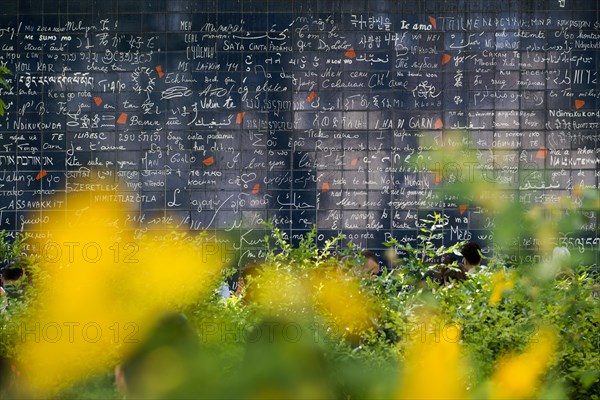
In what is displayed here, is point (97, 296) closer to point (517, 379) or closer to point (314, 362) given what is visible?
point (314, 362)

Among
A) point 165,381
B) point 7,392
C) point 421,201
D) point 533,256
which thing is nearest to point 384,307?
point 533,256

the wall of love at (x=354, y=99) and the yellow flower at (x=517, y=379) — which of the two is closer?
the yellow flower at (x=517, y=379)

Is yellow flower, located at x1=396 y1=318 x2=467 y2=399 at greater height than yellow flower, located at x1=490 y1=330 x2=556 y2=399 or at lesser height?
greater

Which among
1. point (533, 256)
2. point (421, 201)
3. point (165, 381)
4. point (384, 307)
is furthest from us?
point (421, 201)

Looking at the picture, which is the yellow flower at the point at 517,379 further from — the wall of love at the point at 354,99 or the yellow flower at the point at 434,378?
the wall of love at the point at 354,99

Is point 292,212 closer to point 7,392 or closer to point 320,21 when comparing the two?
point 320,21

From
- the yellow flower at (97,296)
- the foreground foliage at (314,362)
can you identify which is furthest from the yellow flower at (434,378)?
the yellow flower at (97,296)

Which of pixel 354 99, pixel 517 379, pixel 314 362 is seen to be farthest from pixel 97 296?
pixel 354 99

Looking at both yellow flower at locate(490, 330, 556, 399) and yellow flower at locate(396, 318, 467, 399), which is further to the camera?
yellow flower at locate(490, 330, 556, 399)

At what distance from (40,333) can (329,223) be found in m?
6.51

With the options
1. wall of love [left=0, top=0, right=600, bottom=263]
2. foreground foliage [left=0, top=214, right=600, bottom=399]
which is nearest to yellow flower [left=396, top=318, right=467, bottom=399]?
foreground foliage [left=0, top=214, right=600, bottom=399]

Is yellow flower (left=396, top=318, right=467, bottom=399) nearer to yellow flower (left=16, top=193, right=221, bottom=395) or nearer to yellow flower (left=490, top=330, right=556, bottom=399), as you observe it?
yellow flower (left=490, top=330, right=556, bottom=399)

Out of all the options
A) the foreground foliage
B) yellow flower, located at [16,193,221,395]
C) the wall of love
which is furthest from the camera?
the wall of love

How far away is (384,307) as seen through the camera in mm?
3012
